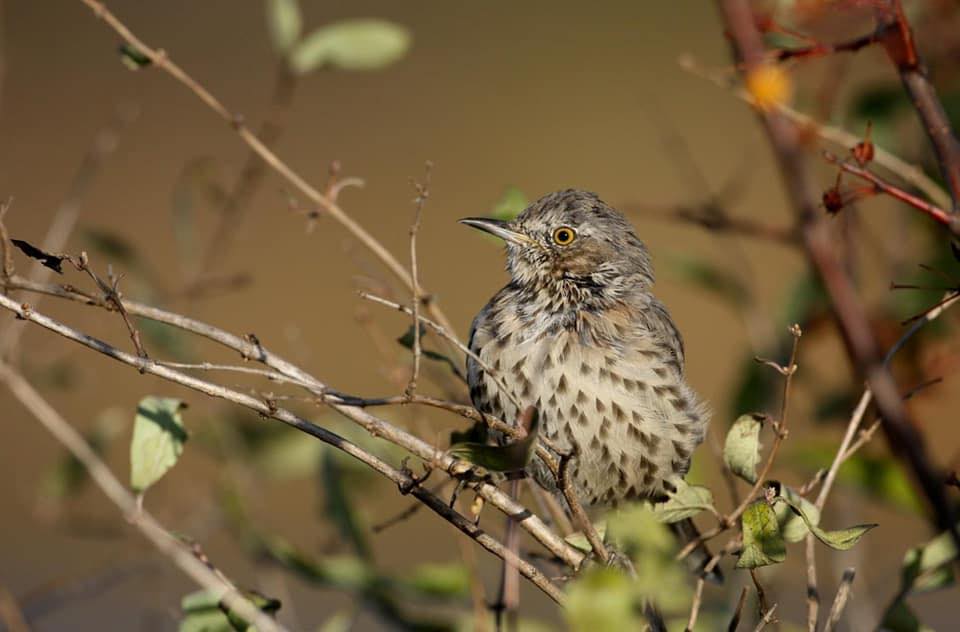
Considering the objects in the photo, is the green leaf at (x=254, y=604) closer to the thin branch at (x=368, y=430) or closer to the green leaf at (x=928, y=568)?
the thin branch at (x=368, y=430)

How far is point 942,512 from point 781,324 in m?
2.03

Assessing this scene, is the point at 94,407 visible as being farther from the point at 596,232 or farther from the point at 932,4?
the point at 932,4

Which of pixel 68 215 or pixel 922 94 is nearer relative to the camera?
pixel 922 94

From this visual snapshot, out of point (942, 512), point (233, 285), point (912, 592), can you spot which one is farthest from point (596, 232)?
point (942, 512)

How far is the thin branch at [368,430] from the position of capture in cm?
271

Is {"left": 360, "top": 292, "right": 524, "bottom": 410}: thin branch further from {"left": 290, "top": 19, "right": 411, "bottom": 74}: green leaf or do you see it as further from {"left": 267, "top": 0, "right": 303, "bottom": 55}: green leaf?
{"left": 267, "top": 0, "right": 303, "bottom": 55}: green leaf

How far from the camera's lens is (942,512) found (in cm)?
271

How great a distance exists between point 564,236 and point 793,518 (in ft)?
6.98

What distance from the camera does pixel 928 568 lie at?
312 centimetres

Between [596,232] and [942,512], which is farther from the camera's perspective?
[596,232]

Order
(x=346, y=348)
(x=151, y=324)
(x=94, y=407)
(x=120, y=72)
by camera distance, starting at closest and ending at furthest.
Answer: (x=151, y=324) → (x=94, y=407) → (x=346, y=348) → (x=120, y=72)

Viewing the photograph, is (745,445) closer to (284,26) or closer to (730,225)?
Answer: (730,225)

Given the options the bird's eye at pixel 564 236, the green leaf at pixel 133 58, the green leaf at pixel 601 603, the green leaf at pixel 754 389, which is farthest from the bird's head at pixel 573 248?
the green leaf at pixel 601 603

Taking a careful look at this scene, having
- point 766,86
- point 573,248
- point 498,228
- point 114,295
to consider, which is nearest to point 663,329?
point 573,248
